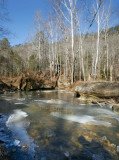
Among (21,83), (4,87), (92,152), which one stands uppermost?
(21,83)

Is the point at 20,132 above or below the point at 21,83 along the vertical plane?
below

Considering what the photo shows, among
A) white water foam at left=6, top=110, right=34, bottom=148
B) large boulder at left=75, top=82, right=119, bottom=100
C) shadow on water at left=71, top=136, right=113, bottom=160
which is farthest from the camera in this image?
large boulder at left=75, top=82, right=119, bottom=100

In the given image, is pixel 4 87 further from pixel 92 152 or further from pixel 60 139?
pixel 92 152

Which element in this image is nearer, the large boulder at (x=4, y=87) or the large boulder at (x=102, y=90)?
the large boulder at (x=102, y=90)

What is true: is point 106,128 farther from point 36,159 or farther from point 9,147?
point 9,147

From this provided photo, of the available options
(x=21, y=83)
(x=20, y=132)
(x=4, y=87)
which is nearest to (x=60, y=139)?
(x=20, y=132)

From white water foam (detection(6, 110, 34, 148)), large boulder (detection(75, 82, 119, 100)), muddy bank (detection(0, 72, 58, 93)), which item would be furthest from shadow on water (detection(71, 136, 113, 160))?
muddy bank (detection(0, 72, 58, 93))

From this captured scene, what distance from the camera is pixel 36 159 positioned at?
2.29 m

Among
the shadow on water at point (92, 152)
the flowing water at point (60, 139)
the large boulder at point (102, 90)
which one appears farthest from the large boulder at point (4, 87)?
the shadow on water at point (92, 152)

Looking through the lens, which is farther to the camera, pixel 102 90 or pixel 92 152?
pixel 102 90

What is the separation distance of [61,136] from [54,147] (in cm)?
54

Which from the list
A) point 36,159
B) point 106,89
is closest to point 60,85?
point 106,89

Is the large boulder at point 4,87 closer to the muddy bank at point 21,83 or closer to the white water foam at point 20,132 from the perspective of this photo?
the muddy bank at point 21,83

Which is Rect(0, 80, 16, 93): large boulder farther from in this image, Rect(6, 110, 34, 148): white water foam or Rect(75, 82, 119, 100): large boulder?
Rect(6, 110, 34, 148): white water foam
